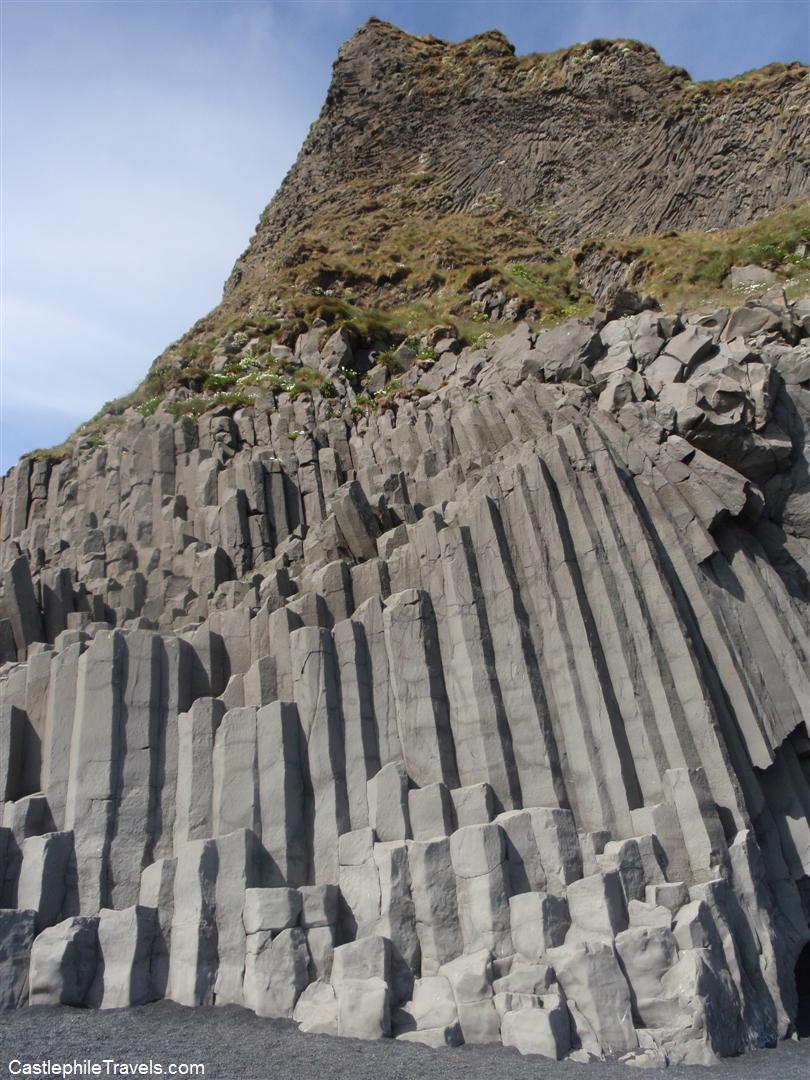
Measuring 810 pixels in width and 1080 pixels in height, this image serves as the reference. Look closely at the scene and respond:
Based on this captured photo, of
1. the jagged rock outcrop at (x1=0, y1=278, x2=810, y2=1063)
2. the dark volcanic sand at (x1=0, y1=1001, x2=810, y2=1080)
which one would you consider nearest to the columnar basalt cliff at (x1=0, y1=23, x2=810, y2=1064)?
the jagged rock outcrop at (x1=0, y1=278, x2=810, y2=1063)

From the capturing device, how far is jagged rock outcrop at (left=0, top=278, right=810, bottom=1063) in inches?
420

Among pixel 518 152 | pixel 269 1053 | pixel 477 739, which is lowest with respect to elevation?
pixel 269 1053

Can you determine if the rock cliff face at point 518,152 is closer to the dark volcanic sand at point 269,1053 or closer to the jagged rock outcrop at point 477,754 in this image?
the jagged rock outcrop at point 477,754

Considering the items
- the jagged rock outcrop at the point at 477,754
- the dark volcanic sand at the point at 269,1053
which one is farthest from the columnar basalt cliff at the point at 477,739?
the dark volcanic sand at the point at 269,1053

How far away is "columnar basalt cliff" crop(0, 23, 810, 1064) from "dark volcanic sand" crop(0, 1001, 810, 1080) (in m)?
0.33

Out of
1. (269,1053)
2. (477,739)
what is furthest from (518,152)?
(269,1053)

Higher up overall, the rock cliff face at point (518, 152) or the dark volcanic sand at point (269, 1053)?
the rock cliff face at point (518, 152)

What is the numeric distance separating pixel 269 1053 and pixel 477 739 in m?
4.93

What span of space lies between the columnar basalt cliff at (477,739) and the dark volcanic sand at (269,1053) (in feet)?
1.07

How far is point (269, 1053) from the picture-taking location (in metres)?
9.59

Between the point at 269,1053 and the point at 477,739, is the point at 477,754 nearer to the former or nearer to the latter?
the point at 477,739

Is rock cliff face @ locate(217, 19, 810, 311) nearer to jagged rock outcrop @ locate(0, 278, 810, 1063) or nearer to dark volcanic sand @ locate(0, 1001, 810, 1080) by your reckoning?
jagged rock outcrop @ locate(0, 278, 810, 1063)

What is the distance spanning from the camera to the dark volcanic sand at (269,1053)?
8969mm

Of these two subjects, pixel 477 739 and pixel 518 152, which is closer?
pixel 477 739
